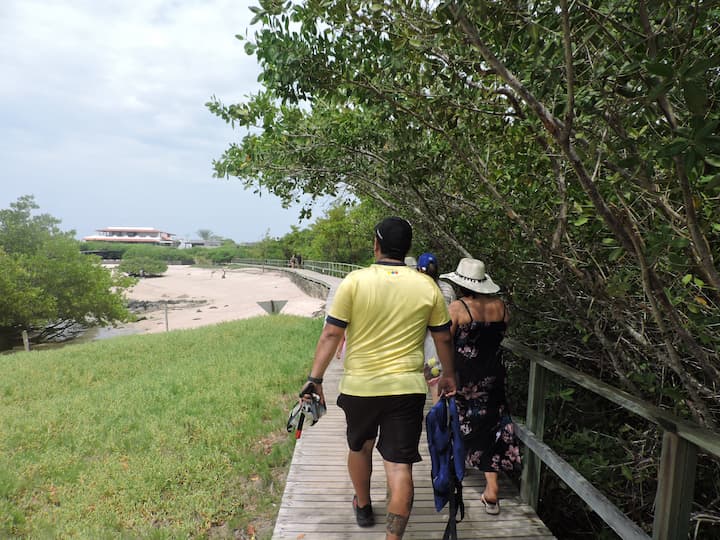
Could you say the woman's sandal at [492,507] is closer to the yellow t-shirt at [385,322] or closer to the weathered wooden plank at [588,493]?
the weathered wooden plank at [588,493]

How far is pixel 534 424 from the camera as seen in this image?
280 centimetres

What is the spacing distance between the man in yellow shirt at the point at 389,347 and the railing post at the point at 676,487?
3.27 feet

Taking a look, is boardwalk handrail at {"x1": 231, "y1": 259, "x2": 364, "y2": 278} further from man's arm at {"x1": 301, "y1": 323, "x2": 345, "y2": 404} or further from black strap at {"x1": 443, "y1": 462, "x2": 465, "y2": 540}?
man's arm at {"x1": 301, "y1": 323, "x2": 345, "y2": 404}

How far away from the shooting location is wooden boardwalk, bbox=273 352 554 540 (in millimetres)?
2590

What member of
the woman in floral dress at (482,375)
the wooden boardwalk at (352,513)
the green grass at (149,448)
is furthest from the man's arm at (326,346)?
the green grass at (149,448)

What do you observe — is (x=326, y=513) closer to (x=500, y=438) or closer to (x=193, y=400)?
(x=500, y=438)

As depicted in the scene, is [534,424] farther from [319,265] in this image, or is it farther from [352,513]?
[319,265]

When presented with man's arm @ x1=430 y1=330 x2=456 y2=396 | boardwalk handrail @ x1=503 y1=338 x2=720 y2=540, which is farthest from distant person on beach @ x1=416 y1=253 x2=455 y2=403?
boardwalk handrail @ x1=503 y1=338 x2=720 y2=540

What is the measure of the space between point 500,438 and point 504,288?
6.22ft

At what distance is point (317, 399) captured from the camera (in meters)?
2.26

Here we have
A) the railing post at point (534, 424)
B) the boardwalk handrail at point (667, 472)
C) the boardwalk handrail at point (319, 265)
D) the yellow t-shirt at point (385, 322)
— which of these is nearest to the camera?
the boardwalk handrail at point (667, 472)

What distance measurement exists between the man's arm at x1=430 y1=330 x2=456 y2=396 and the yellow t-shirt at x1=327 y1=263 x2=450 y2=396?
0.34 feet

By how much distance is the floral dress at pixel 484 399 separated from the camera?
8.68ft

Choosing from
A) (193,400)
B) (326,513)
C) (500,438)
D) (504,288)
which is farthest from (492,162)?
(193,400)
